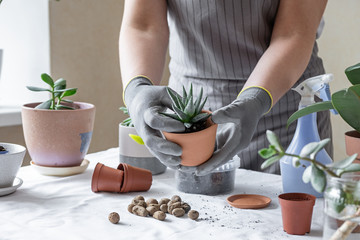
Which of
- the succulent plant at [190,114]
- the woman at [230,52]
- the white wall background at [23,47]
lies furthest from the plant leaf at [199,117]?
the white wall background at [23,47]

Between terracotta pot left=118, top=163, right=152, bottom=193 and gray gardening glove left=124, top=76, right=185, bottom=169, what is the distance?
0.28ft

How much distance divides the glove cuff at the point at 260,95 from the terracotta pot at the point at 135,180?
278 mm

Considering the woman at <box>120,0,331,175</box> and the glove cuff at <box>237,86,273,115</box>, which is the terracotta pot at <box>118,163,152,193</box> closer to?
the woman at <box>120,0,331,175</box>

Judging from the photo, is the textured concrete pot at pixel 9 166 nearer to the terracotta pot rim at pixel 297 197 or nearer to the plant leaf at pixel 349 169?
the terracotta pot rim at pixel 297 197

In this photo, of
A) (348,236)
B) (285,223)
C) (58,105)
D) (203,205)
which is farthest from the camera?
(58,105)

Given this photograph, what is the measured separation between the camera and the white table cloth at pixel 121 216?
2.70 feet

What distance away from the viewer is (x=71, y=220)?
0.89 meters

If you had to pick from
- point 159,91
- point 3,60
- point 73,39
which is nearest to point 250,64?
point 159,91

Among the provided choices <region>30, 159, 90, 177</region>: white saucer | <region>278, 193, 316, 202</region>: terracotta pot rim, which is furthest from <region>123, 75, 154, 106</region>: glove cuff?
<region>278, 193, 316, 202</region>: terracotta pot rim

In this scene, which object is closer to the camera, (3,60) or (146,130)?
(146,130)

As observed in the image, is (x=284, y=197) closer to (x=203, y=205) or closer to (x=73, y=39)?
(x=203, y=205)

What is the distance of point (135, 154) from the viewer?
47.1 inches

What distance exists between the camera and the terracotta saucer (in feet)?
3.15

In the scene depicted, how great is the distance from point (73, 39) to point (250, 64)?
1172 millimetres
